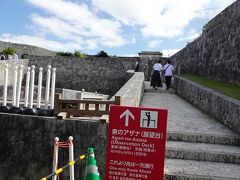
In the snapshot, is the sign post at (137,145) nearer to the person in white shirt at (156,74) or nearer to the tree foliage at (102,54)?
the person in white shirt at (156,74)

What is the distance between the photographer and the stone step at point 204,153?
206 inches

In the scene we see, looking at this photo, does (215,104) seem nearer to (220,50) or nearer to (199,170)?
(199,170)

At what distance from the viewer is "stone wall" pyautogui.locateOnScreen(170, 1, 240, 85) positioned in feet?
37.4

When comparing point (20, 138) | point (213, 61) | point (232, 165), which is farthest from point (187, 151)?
point (213, 61)

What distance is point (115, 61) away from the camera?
2583 cm

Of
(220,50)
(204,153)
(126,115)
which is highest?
(220,50)

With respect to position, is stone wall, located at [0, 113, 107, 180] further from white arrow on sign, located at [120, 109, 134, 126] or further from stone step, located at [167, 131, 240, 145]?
stone step, located at [167, 131, 240, 145]

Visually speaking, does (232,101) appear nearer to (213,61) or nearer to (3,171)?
(3,171)

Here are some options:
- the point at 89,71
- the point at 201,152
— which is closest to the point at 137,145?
the point at 201,152

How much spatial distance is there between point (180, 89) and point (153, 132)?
9.97m

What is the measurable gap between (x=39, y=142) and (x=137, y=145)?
2328 millimetres

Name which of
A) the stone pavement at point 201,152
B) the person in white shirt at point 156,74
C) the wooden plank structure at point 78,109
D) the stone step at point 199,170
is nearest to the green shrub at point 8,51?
the person in white shirt at point 156,74

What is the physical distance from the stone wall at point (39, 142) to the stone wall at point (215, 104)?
9.47 ft

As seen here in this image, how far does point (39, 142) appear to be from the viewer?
540 cm
